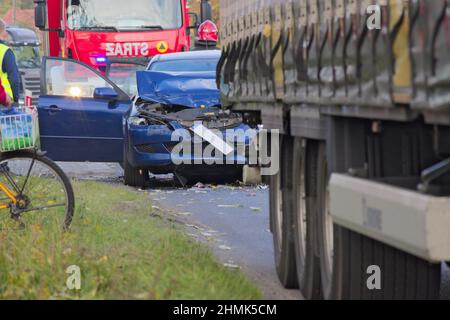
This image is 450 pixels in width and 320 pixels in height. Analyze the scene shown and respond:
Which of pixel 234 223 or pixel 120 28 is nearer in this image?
Result: pixel 234 223

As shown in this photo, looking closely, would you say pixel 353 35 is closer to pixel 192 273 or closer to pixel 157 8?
pixel 192 273

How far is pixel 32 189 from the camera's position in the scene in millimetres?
10781

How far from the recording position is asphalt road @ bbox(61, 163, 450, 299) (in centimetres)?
1026

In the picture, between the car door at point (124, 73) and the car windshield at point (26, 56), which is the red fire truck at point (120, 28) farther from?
the car windshield at point (26, 56)

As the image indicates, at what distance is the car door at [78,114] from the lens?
724 inches

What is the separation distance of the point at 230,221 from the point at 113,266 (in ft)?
16.9

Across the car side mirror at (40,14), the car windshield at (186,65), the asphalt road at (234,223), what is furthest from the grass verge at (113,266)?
the car side mirror at (40,14)

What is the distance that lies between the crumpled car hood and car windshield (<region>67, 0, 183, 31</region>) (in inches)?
393

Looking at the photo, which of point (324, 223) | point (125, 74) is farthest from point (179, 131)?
point (324, 223)

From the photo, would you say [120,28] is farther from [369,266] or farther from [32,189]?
[369,266]

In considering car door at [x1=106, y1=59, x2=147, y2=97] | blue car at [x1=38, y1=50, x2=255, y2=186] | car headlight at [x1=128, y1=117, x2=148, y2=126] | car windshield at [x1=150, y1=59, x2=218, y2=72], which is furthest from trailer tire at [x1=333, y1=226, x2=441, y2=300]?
car door at [x1=106, y1=59, x2=147, y2=97]

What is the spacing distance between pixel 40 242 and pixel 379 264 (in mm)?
3189
